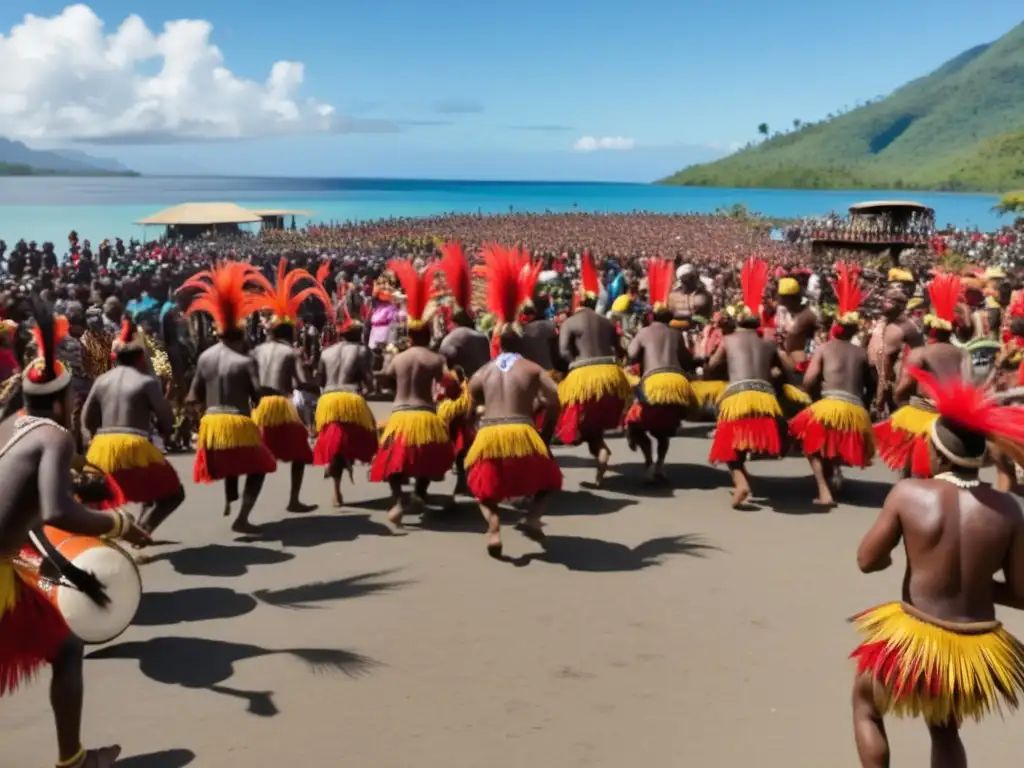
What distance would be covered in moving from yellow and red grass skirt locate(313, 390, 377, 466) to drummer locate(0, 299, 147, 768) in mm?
3797

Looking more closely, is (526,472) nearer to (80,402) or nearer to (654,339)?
(654,339)

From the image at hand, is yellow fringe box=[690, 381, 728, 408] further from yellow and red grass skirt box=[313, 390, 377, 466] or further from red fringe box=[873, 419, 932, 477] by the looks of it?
yellow and red grass skirt box=[313, 390, 377, 466]

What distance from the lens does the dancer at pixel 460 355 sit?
24.4 feet

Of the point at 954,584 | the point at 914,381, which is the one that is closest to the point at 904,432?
the point at 914,381

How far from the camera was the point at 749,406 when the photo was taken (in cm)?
723

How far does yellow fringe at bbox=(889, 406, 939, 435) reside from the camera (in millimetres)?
6973

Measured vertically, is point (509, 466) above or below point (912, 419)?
below

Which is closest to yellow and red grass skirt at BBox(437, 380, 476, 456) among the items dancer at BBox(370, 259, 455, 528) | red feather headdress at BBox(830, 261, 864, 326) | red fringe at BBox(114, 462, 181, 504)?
dancer at BBox(370, 259, 455, 528)

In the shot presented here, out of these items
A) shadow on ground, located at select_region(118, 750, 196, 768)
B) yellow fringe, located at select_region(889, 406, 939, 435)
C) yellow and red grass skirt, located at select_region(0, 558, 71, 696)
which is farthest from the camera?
yellow fringe, located at select_region(889, 406, 939, 435)

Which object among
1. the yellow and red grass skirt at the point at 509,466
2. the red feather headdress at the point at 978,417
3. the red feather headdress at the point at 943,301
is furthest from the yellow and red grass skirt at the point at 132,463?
the red feather headdress at the point at 943,301

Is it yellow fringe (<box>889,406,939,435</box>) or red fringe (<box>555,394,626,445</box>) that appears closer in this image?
yellow fringe (<box>889,406,939,435</box>)

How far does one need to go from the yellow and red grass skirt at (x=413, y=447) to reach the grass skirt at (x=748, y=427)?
2091 mm

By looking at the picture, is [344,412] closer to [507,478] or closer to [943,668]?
[507,478]

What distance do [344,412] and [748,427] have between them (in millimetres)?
3029
